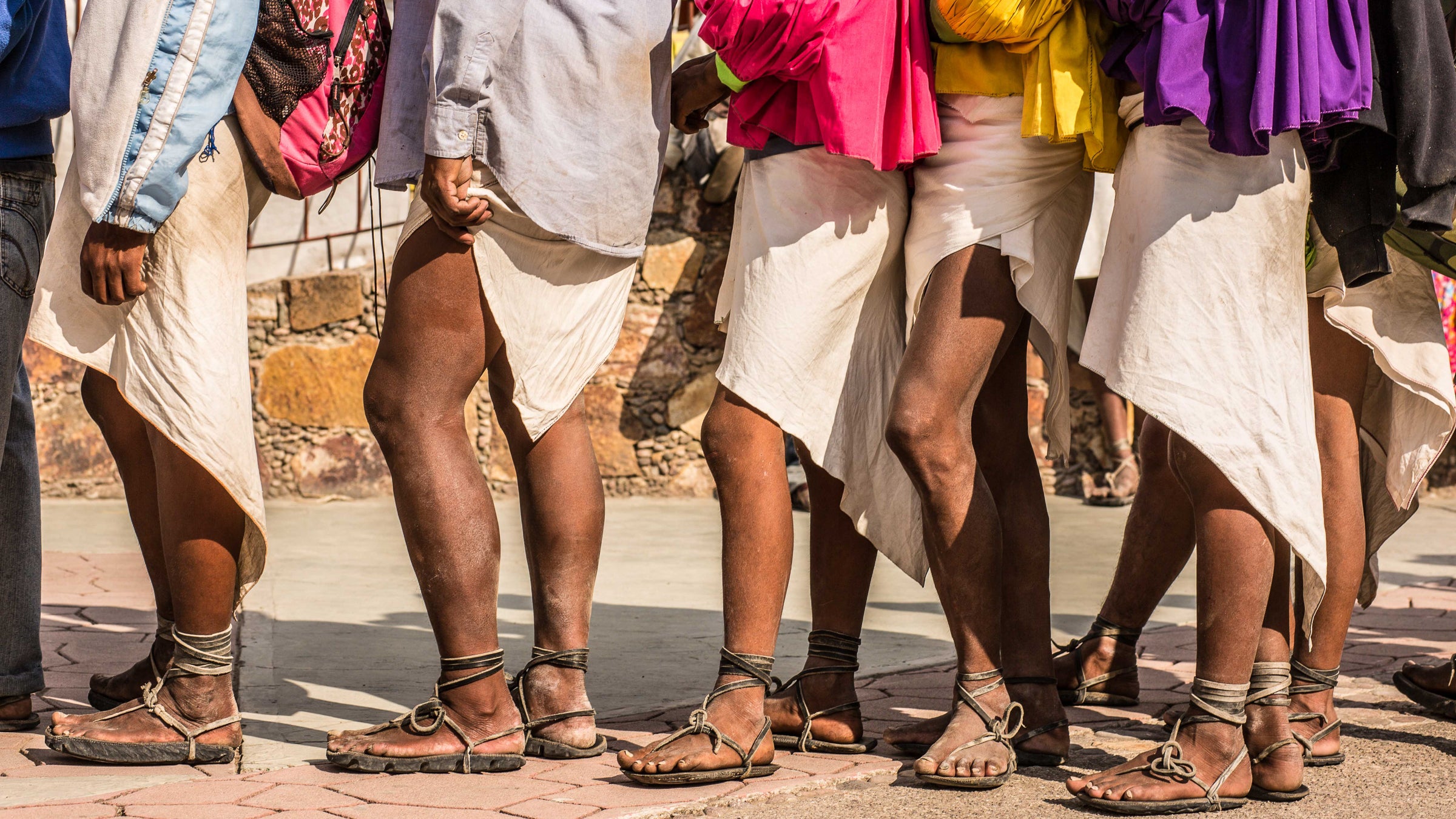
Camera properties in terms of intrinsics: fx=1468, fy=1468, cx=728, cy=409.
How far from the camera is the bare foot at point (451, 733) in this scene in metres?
2.57

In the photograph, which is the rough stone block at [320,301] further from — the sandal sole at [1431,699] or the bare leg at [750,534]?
the sandal sole at [1431,699]

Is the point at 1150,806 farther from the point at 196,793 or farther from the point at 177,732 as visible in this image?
the point at 177,732

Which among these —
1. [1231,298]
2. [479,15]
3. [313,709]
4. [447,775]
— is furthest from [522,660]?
[1231,298]

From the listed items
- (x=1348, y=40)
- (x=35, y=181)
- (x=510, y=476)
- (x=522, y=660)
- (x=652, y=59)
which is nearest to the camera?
(x=1348, y=40)

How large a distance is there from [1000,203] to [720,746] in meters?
1.06

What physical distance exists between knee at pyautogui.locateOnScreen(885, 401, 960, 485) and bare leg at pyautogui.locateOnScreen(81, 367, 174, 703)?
1.44 m

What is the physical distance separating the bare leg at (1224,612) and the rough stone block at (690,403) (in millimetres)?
4584

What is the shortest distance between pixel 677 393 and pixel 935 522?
174 inches

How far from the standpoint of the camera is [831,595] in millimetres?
2857

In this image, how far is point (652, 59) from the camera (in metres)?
2.69

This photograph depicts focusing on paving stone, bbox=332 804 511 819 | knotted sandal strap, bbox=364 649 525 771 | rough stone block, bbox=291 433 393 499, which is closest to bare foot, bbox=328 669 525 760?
knotted sandal strap, bbox=364 649 525 771

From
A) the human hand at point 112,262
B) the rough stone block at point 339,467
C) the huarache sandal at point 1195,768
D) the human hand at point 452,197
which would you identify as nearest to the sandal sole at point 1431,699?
the huarache sandal at point 1195,768

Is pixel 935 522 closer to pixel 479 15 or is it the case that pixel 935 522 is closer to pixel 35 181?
pixel 479 15

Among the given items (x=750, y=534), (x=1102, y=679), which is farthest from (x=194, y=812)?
(x=1102, y=679)
